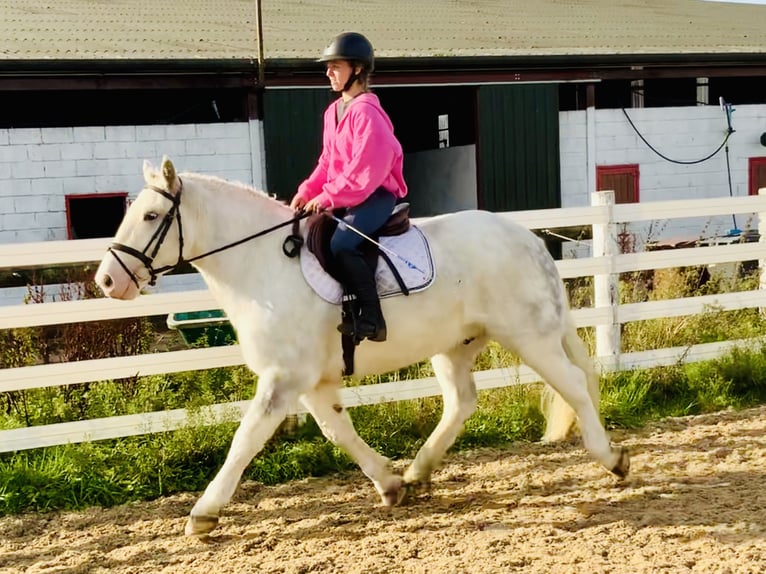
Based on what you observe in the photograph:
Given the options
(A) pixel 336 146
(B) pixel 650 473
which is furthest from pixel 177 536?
(B) pixel 650 473

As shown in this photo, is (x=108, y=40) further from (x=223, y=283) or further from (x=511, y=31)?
(x=223, y=283)

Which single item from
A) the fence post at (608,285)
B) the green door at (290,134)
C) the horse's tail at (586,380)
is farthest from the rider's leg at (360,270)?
the green door at (290,134)

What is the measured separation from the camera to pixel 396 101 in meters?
20.1

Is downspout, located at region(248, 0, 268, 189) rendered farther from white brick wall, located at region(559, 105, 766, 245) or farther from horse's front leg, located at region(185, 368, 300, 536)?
horse's front leg, located at region(185, 368, 300, 536)

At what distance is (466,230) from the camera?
530cm

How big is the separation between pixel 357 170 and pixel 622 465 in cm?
231

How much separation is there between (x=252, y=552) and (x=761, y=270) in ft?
19.1

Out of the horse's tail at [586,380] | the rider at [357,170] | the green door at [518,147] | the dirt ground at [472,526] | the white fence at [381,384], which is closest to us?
the dirt ground at [472,526]

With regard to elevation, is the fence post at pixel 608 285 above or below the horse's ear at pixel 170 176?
below

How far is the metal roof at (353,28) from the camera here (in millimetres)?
13867

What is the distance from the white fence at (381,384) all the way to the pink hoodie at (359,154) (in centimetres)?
157

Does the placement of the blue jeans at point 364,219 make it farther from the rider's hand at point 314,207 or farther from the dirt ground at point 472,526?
the dirt ground at point 472,526

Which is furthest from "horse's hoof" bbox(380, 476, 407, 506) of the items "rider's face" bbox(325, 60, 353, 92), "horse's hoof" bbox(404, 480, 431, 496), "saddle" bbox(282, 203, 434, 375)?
"rider's face" bbox(325, 60, 353, 92)

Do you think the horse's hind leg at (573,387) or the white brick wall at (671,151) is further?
the white brick wall at (671,151)
